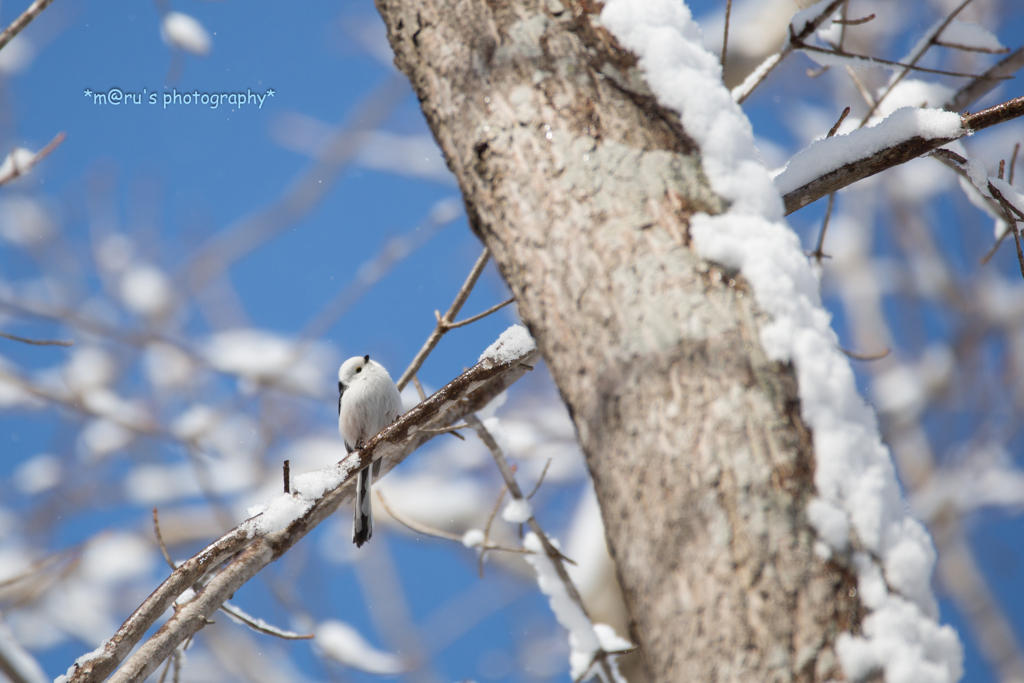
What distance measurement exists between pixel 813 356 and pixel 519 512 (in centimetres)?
131

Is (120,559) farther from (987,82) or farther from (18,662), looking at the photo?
(987,82)

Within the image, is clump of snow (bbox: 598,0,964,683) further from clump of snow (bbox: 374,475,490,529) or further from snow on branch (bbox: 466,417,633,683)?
clump of snow (bbox: 374,475,490,529)

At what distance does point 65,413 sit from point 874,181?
9.40 m

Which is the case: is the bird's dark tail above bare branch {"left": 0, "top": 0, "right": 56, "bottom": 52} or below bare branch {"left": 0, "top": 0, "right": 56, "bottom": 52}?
below

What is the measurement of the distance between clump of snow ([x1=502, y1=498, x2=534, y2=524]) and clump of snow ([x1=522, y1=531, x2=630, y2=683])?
0.08m

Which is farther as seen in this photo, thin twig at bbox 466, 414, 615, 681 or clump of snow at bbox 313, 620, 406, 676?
clump of snow at bbox 313, 620, 406, 676

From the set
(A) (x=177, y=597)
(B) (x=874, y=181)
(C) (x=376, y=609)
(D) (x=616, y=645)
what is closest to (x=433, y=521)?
(C) (x=376, y=609)

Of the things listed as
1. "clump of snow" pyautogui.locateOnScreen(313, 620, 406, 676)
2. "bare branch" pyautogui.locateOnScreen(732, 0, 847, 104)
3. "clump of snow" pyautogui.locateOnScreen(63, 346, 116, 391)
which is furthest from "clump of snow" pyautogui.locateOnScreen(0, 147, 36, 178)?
"clump of snow" pyautogui.locateOnScreen(63, 346, 116, 391)

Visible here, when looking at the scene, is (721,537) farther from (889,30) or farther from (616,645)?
(889,30)

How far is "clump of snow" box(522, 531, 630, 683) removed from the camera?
1.97 m

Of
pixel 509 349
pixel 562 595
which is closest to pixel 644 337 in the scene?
pixel 509 349

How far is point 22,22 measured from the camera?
1829 millimetres

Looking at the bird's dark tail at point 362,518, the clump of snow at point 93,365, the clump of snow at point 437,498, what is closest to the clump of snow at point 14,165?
the bird's dark tail at point 362,518

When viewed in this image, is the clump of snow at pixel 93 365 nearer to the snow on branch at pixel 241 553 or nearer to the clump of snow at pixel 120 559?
the clump of snow at pixel 120 559
